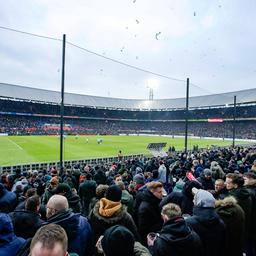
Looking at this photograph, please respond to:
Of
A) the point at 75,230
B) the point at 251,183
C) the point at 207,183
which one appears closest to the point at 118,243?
the point at 75,230

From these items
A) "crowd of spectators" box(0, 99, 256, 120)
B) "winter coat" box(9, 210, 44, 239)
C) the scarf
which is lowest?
"winter coat" box(9, 210, 44, 239)

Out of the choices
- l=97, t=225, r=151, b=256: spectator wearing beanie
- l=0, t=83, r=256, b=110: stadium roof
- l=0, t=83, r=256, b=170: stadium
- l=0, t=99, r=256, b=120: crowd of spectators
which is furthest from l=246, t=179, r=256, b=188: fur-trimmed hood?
l=0, t=99, r=256, b=120: crowd of spectators

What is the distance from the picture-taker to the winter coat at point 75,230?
3.15 meters

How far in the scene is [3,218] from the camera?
2.77 metres

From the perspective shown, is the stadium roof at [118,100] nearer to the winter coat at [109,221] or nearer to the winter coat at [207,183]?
the winter coat at [207,183]

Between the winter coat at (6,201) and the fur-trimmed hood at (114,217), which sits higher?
the fur-trimmed hood at (114,217)

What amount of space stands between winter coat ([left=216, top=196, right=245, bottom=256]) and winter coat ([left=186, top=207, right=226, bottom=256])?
500 mm

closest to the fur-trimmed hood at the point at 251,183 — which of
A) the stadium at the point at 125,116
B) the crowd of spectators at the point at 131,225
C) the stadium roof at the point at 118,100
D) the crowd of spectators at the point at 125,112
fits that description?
the crowd of spectators at the point at 131,225

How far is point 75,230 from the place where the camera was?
322cm

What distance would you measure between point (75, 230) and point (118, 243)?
38.2 inches

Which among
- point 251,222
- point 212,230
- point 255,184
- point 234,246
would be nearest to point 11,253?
point 212,230

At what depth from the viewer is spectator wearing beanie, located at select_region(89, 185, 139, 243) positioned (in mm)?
3695

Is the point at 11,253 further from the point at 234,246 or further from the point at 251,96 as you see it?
the point at 251,96

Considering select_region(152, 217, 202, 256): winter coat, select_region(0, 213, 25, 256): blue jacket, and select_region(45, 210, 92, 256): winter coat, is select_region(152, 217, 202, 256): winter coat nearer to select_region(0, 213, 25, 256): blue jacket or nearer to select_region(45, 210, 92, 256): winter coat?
select_region(45, 210, 92, 256): winter coat
